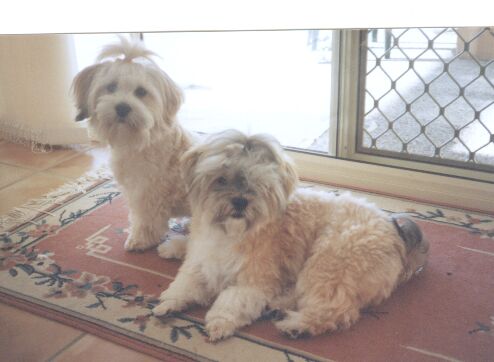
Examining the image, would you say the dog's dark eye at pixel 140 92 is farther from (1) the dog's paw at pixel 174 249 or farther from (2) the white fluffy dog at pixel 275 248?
(1) the dog's paw at pixel 174 249

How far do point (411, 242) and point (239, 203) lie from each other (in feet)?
1.81

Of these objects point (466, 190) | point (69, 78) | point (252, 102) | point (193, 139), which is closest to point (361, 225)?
point (193, 139)

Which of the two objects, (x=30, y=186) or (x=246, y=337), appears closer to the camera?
(x=246, y=337)

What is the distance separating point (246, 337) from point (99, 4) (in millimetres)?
1139

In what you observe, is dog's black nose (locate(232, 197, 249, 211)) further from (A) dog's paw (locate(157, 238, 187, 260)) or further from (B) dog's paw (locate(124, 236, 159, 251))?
(B) dog's paw (locate(124, 236, 159, 251))

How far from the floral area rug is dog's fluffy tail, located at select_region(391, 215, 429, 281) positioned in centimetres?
9

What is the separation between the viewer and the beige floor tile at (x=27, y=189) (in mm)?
2331

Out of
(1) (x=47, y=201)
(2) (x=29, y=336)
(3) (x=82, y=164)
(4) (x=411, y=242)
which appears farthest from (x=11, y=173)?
(4) (x=411, y=242)

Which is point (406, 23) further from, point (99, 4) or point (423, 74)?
point (423, 74)

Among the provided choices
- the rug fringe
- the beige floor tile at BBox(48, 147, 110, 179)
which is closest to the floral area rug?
the rug fringe

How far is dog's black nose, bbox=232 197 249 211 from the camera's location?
141cm

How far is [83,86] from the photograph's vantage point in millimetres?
1801

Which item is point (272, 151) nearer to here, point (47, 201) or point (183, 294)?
point (183, 294)

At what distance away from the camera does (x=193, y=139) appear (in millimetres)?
1906
